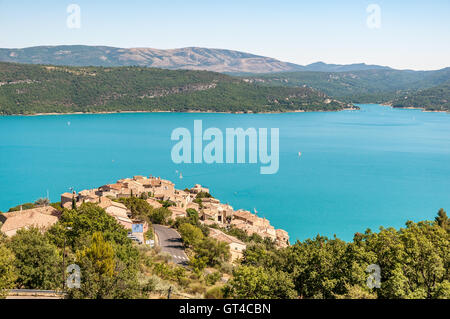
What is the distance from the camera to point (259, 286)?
786 cm

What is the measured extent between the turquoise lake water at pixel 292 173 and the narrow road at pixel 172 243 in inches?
351

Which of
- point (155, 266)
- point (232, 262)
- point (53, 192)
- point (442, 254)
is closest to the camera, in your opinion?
point (442, 254)

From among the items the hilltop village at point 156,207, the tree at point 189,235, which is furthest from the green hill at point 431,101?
the tree at point 189,235

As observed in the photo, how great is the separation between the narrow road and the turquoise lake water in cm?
892

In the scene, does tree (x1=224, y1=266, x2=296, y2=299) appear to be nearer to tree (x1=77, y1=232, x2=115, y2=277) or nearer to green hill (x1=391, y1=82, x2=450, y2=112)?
tree (x1=77, y1=232, x2=115, y2=277)

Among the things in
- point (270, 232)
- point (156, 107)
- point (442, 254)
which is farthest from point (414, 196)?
point (156, 107)

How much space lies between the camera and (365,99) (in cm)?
17162

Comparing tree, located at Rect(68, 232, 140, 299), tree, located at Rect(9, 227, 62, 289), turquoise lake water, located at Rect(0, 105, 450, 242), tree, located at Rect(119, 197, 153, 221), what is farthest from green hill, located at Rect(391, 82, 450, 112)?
tree, located at Rect(68, 232, 140, 299)

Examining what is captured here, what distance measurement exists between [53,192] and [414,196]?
102 ft

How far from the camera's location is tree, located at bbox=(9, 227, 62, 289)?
9.16 m

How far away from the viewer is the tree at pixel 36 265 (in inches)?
360

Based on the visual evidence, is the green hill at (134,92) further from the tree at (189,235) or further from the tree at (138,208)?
the tree at (189,235)

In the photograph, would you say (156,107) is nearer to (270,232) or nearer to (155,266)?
(270,232)

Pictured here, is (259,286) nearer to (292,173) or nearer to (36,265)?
(36,265)
